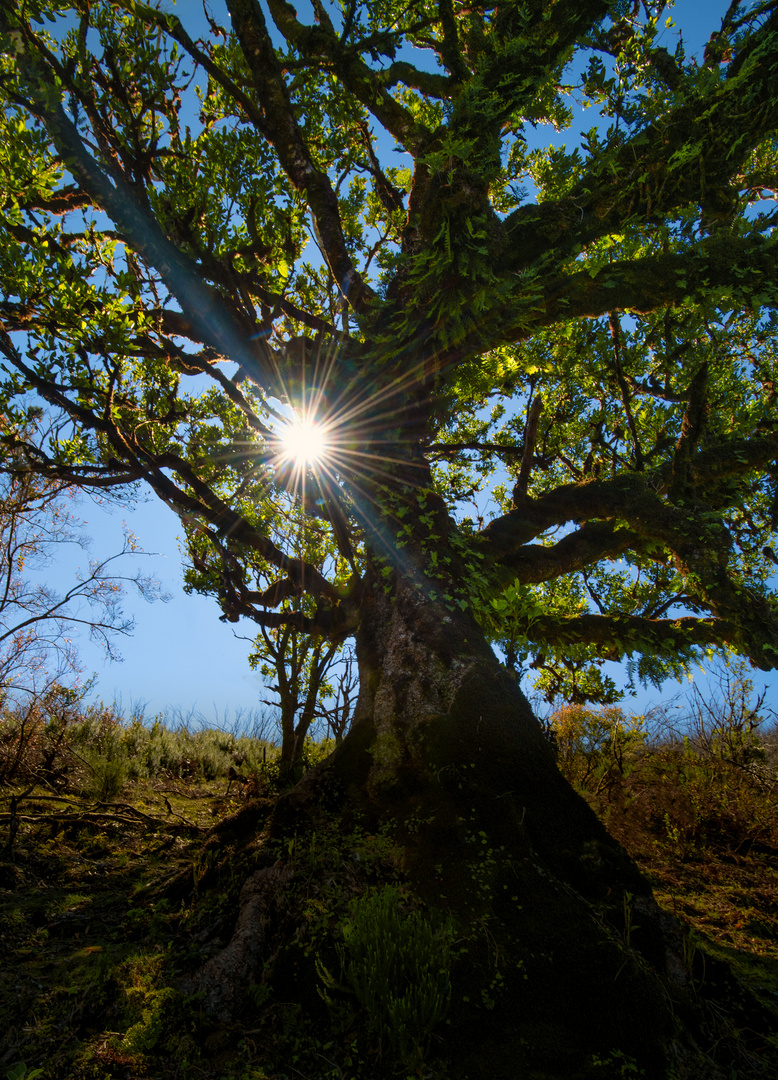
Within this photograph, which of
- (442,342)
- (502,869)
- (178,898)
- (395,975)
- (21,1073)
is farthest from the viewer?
(442,342)

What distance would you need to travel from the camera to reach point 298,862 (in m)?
2.98

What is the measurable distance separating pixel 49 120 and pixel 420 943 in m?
7.15

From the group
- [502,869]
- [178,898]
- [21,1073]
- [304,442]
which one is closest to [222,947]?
[178,898]

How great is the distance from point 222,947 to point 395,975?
1.23 meters

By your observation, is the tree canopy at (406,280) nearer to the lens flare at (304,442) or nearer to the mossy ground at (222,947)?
the lens flare at (304,442)

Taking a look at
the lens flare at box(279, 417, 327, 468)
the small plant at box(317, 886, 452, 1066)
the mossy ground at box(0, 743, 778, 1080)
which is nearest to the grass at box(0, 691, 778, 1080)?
the mossy ground at box(0, 743, 778, 1080)

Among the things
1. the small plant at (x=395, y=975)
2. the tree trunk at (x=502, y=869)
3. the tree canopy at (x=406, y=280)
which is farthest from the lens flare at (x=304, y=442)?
the small plant at (x=395, y=975)

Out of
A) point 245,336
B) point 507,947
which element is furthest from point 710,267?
point 507,947

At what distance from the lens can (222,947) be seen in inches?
107

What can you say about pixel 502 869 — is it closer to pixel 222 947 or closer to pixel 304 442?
pixel 222 947

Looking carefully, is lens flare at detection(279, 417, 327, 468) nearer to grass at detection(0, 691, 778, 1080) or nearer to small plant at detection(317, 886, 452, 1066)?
grass at detection(0, 691, 778, 1080)

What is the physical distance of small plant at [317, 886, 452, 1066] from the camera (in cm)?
196

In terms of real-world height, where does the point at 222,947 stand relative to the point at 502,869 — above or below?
below

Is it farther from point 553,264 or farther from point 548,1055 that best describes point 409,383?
point 548,1055
